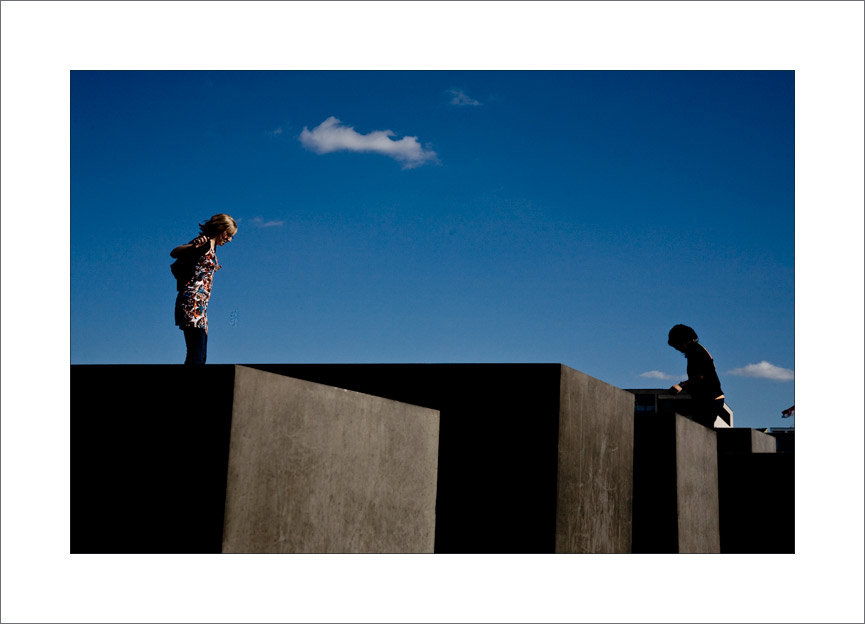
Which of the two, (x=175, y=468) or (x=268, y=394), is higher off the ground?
(x=268, y=394)

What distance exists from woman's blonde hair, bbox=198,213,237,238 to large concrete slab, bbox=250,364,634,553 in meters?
1.17

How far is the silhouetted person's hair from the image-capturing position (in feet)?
26.1

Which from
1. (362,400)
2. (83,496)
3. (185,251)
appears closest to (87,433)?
A: (83,496)

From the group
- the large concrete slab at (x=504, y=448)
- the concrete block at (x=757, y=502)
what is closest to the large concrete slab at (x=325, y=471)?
the large concrete slab at (x=504, y=448)

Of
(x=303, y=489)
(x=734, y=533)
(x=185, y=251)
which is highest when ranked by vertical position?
(x=185, y=251)

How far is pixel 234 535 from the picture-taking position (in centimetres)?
338

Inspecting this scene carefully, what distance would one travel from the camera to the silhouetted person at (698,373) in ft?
26.1

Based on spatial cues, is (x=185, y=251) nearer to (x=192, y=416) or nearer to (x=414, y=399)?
(x=414, y=399)

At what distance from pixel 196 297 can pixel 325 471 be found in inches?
91.9

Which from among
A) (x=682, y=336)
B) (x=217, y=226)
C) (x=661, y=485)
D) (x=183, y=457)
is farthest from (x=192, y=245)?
(x=682, y=336)

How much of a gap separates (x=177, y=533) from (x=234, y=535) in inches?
8.0

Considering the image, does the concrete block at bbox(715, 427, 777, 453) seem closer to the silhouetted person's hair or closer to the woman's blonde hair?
the silhouetted person's hair

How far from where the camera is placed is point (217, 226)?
20.0 ft

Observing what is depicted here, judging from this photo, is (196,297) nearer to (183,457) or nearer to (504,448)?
(504,448)
